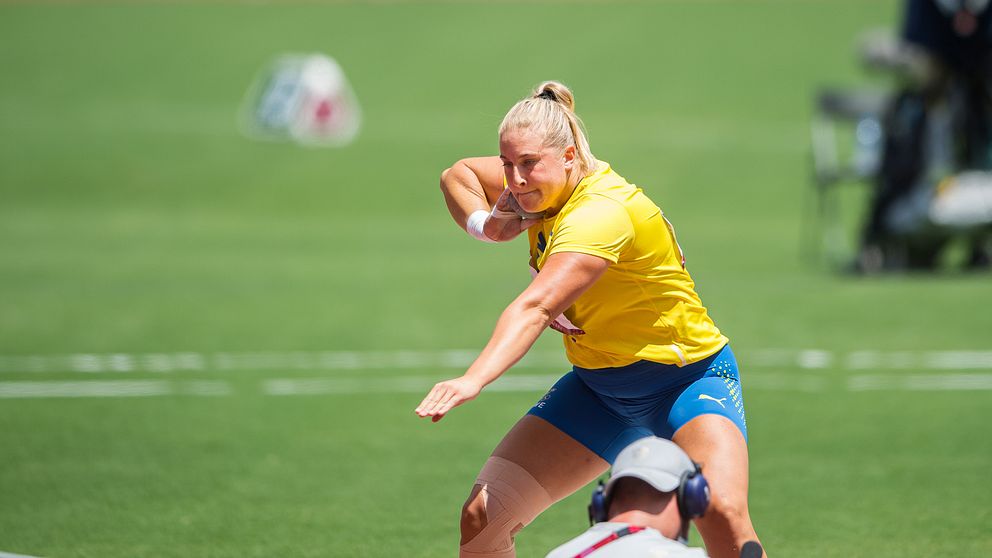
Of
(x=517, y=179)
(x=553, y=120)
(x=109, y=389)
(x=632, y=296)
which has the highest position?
(x=553, y=120)

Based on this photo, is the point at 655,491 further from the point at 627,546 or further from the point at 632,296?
the point at 632,296

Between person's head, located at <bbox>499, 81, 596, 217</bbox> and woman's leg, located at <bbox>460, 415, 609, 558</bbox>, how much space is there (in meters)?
0.85

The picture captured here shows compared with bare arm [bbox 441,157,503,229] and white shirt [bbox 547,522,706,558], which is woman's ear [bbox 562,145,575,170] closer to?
bare arm [bbox 441,157,503,229]

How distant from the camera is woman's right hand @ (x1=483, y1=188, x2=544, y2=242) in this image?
4.47 metres

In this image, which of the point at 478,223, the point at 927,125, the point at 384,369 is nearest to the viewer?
the point at 478,223

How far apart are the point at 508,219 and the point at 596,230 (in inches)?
21.0

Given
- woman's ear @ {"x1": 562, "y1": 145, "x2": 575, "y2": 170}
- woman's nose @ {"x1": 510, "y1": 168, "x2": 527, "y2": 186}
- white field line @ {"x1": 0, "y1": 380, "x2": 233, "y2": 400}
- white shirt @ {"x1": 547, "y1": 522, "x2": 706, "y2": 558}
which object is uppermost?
woman's ear @ {"x1": 562, "y1": 145, "x2": 575, "y2": 170}

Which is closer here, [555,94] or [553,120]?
[553,120]

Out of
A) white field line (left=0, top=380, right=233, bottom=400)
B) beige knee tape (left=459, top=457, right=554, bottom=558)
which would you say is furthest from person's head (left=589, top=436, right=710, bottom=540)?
white field line (left=0, top=380, right=233, bottom=400)

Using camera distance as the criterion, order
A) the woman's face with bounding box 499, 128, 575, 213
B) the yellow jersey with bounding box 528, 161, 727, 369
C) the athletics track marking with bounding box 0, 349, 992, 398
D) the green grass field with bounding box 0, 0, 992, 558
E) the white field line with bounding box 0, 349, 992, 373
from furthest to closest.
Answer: the white field line with bounding box 0, 349, 992, 373, the athletics track marking with bounding box 0, 349, 992, 398, the green grass field with bounding box 0, 0, 992, 558, the yellow jersey with bounding box 528, 161, 727, 369, the woman's face with bounding box 499, 128, 575, 213

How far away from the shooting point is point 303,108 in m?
21.5

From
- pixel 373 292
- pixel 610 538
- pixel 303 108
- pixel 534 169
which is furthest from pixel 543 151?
pixel 303 108

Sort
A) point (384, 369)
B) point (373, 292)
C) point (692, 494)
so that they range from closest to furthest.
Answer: point (692, 494)
point (384, 369)
point (373, 292)

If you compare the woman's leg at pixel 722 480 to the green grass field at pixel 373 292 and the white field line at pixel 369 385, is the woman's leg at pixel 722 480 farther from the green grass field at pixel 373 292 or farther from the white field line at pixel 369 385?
the white field line at pixel 369 385
